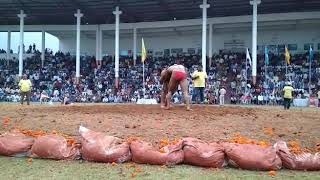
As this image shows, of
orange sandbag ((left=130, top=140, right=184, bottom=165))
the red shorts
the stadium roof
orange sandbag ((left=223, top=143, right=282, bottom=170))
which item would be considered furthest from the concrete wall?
orange sandbag ((left=130, top=140, right=184, bottom=165))

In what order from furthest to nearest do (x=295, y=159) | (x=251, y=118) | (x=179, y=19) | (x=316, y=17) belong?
(x=179, y=19) < (x=316, y=17) < (x=251, y=118) < (x=295, y=159)

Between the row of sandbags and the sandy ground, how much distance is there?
1068 millimetres

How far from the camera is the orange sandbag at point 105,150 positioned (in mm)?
8461

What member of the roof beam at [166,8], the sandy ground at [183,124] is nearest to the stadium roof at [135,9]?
the roof beam at [166,8]

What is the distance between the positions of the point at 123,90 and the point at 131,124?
3248 cm

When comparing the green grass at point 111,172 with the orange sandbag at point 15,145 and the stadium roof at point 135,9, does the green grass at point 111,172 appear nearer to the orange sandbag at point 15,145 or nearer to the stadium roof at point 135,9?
the orange sandbag at point 15,145

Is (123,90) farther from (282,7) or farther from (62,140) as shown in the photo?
(62,140)

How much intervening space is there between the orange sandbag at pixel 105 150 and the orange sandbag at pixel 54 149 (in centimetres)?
23

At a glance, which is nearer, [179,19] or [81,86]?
[81,86]

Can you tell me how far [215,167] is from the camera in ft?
26.9

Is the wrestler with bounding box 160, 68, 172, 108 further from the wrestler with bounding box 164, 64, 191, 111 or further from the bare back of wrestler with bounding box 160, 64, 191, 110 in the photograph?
the wrestler with bounding box 164, 64, 191, 111

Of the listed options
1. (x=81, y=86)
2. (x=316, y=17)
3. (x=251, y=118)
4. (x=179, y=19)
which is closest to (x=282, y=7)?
(x=316, y=17)

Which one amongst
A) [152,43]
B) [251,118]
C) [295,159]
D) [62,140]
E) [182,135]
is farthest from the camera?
[152,43]

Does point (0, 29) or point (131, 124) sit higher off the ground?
point (0, 29)
